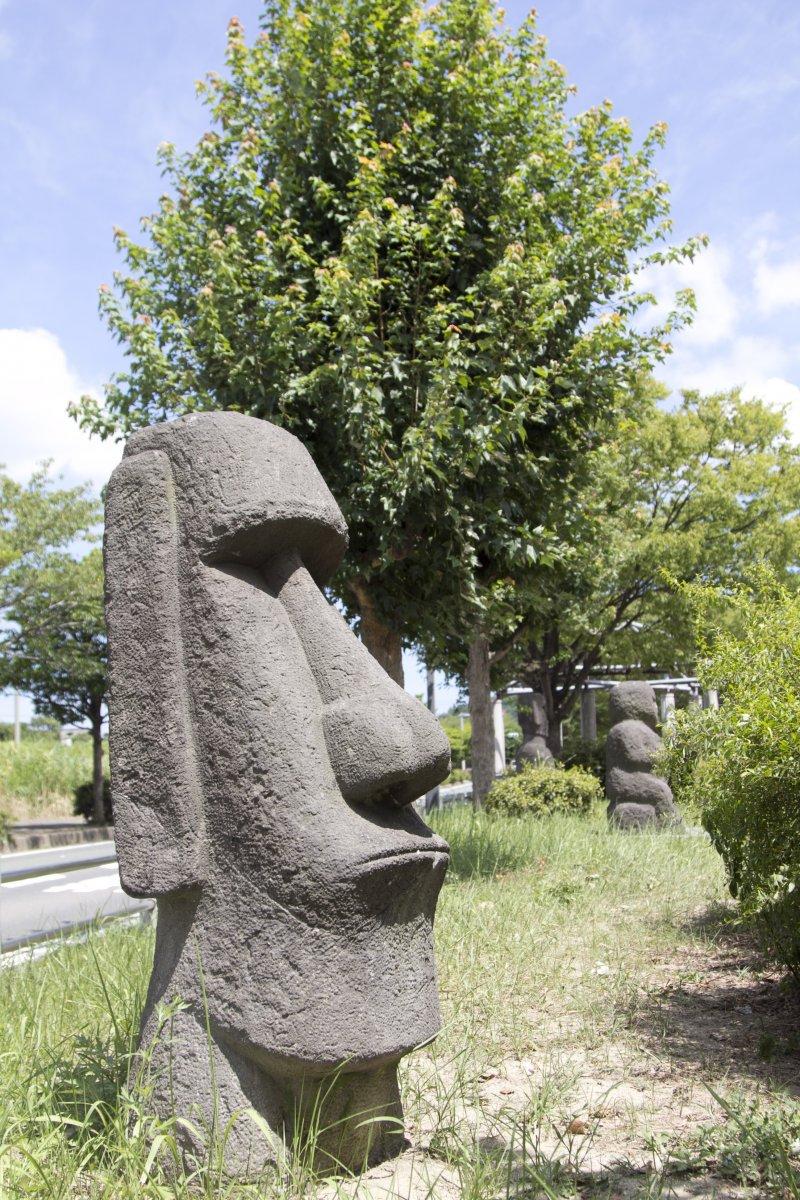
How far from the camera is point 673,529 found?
20.6 m

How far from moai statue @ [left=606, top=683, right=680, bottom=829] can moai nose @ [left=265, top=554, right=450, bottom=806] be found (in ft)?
29.9

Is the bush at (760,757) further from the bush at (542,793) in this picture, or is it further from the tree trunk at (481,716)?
the tree trunk at (481,716)

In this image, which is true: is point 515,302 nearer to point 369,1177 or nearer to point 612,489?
point 369,1177

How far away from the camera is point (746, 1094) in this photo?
3660 millimetres

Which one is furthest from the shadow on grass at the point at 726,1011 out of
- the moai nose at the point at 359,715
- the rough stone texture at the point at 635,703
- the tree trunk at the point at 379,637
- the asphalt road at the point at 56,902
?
the rough stone texture at the point at 635,703

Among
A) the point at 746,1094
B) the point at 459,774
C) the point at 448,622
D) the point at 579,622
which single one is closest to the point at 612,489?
the point at 579,622

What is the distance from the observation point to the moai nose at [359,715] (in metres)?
2.99

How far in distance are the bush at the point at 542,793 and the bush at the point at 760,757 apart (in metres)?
7.35

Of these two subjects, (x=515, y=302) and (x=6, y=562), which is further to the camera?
(x=6, y=562)

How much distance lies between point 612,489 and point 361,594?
35.4ft

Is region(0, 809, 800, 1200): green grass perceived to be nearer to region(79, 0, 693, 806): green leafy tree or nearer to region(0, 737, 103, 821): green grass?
region(79, 0, 693, 806): green leafy tree

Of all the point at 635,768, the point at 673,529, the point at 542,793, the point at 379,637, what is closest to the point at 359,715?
the point at 379,637

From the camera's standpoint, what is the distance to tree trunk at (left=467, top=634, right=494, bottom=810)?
1479 cm

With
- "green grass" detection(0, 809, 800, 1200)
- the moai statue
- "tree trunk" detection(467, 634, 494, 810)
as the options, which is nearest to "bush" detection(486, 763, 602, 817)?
the moai statue
